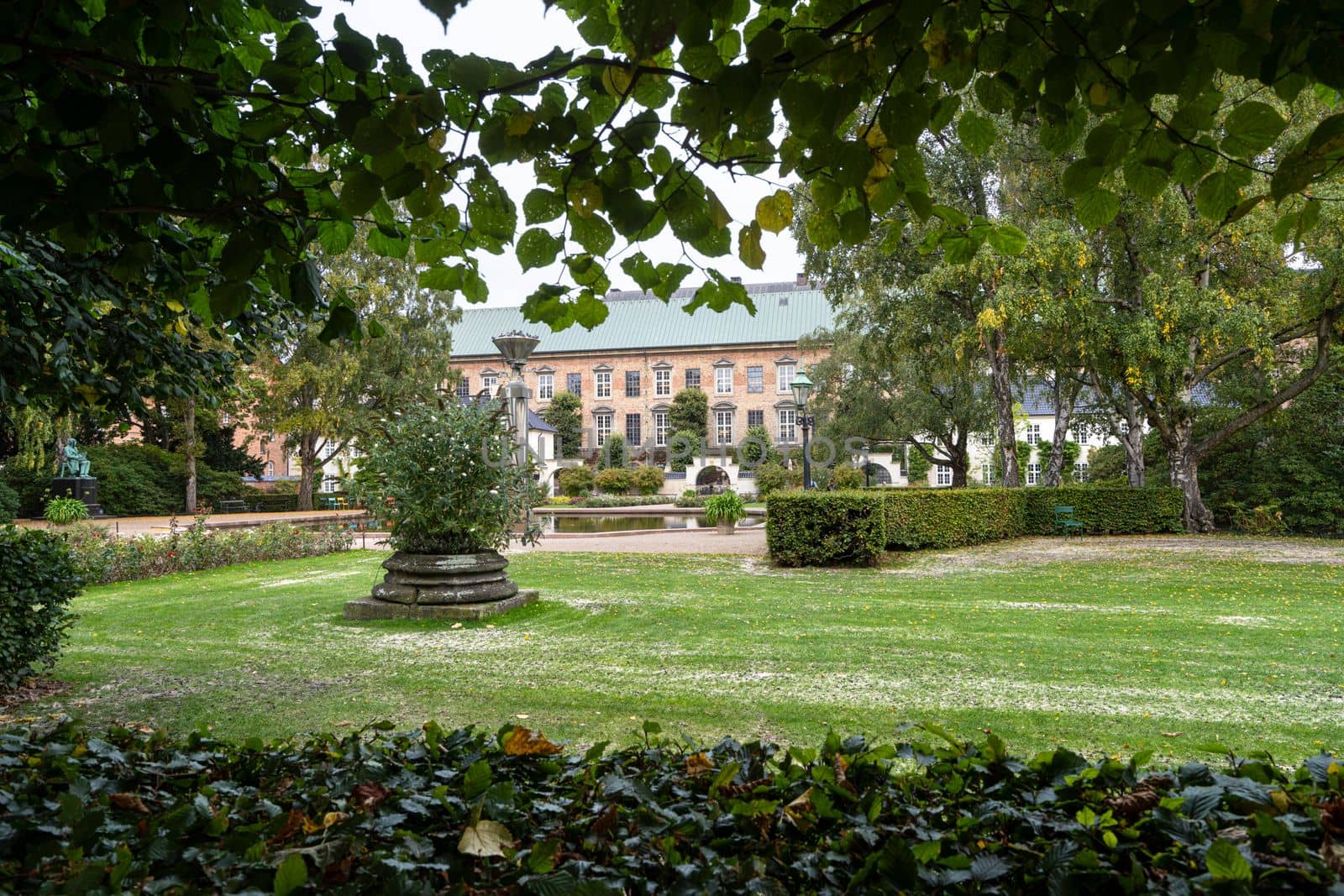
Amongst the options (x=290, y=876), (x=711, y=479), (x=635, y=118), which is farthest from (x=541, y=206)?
(x=711, y=479)

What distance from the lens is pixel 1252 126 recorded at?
1.87 m

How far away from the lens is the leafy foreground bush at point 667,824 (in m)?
1.45

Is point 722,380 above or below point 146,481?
above

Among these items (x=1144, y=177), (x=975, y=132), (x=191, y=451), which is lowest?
(x=1144, y=177)

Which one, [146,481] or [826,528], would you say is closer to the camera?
[826,528]

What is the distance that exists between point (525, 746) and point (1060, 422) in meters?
25.1

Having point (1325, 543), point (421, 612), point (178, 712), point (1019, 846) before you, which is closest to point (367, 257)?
point (421, 612)

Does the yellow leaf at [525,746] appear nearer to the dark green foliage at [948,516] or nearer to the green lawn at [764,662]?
the green lawn at [764,662]

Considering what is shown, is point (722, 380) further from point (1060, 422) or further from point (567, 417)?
point (1060, 422)

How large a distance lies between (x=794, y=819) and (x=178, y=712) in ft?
16.0

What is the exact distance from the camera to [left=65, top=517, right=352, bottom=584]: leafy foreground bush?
40.1 feet

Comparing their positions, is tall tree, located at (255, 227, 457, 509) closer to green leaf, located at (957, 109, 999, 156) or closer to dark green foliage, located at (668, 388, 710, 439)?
dark green foliage, located at (668, 388, 710, 439)

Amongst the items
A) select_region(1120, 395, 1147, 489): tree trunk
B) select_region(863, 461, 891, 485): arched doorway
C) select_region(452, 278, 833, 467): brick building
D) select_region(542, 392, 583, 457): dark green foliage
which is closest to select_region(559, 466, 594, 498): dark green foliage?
select_region(542, 392, 583, 457): dark green foliage

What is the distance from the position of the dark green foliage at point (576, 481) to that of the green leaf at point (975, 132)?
39573 millimetres
